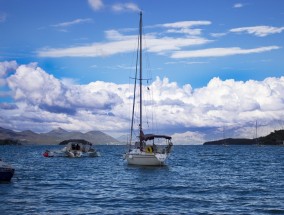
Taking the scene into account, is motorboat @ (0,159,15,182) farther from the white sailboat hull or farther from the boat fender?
the boat fender

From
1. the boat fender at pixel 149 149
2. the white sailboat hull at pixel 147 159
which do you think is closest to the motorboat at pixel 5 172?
the white sailboat hull at pixel 147 159

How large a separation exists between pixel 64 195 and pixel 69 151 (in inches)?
3367

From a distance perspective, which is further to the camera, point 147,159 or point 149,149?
point 149,149

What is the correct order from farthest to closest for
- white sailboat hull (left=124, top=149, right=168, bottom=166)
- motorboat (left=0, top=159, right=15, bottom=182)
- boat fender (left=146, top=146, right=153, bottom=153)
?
boat fender (left=146, top=146, right=153, bottom=153) → white sailboat hull (left=124, top=149, right=168, bottom=166) → motorboat (left=0, top=159, right=15, bottom=182)

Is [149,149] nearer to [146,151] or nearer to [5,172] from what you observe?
[146,151]

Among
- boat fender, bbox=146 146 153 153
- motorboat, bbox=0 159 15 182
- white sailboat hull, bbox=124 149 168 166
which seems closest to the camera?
motorboat, bbox=0 159 15 182

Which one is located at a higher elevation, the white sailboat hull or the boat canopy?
the boat canopy

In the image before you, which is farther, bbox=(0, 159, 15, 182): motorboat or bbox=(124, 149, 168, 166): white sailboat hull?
bbox=(124, 149, 168, 166): white sailboat hull

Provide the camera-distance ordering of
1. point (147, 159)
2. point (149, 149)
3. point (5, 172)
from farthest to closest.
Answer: point (149, 149) → point (147, 159) → point (5, 172)

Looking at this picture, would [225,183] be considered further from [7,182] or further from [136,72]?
[136,72]

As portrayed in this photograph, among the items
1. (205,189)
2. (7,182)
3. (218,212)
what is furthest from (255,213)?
(7,182)

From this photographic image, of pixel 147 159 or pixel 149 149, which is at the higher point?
pixel 149 149

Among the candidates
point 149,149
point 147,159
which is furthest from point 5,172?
point 149,149

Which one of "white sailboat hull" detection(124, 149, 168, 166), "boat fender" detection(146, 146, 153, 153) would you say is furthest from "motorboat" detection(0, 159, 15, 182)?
"boat fender" detection(146, 146, 153, 153)
